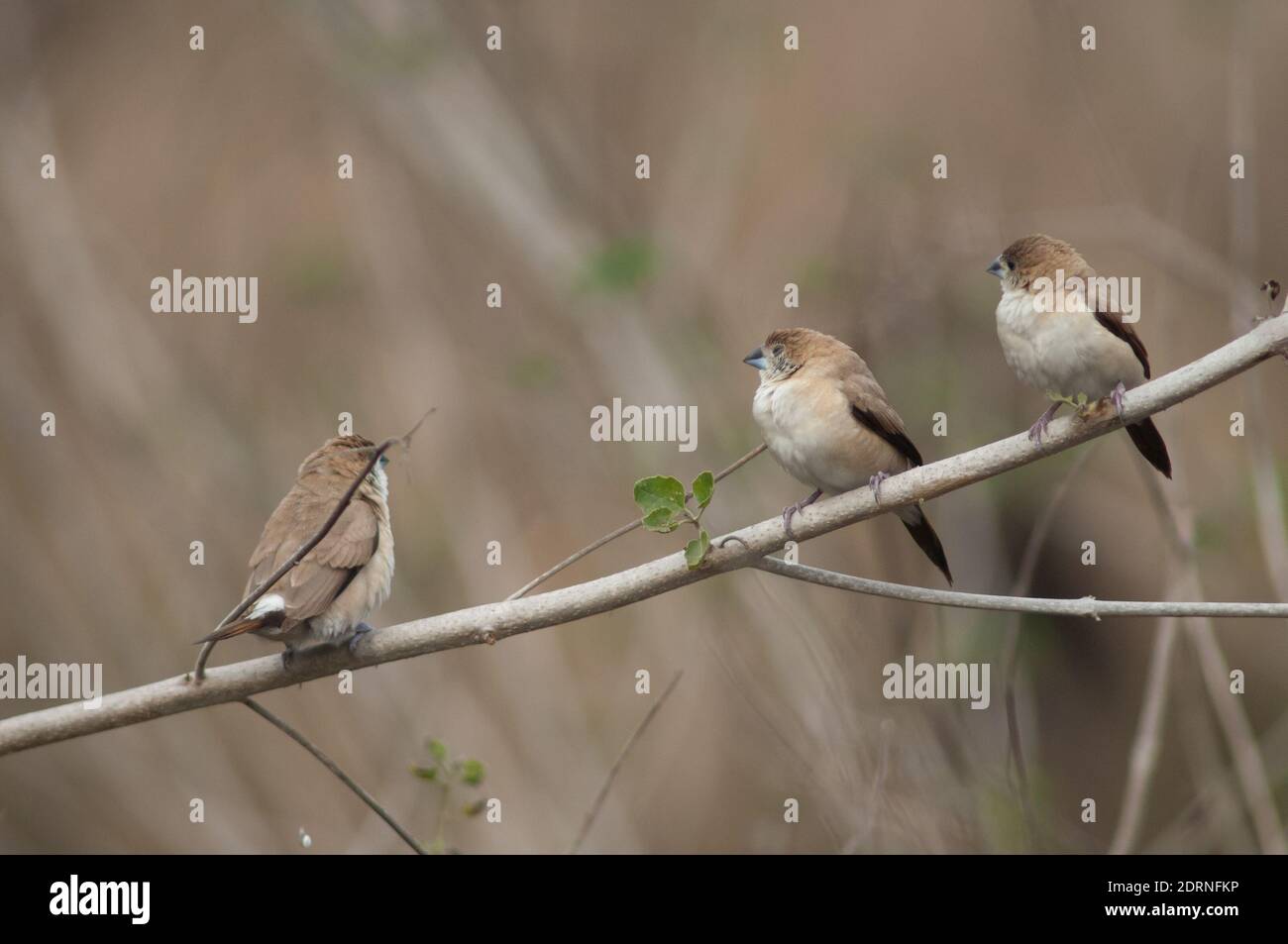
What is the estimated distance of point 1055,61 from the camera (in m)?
8.64

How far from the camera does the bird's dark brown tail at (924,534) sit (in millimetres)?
4688

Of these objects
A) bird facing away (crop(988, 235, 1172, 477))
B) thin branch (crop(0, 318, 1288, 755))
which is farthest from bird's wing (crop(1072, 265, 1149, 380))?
thin branch (crop(0, 318, 1288, 755))

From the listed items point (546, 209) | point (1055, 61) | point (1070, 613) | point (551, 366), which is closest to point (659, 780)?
point (551, 366)

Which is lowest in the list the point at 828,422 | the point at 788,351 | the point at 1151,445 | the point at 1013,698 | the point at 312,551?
the point at 1013,698

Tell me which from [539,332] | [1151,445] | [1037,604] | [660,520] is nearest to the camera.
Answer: [1037,604]

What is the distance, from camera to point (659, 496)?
3406 mm

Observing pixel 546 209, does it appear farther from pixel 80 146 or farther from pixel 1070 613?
pixel 1070 613

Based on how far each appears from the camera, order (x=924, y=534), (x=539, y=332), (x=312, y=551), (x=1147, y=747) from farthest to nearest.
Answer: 1. (x=539, y=332)
2. (x=1147, y=747)
3. (x=924, y=534)
4. (x=312, y=551)

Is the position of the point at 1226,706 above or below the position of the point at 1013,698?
below

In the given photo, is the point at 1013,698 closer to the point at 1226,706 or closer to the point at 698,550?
the point at 1226,706

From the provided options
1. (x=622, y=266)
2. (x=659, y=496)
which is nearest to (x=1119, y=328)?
(x=659, y=496)

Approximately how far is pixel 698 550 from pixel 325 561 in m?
1.55

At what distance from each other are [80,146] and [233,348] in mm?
2237

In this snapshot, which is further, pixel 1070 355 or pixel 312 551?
pixel 312 551
